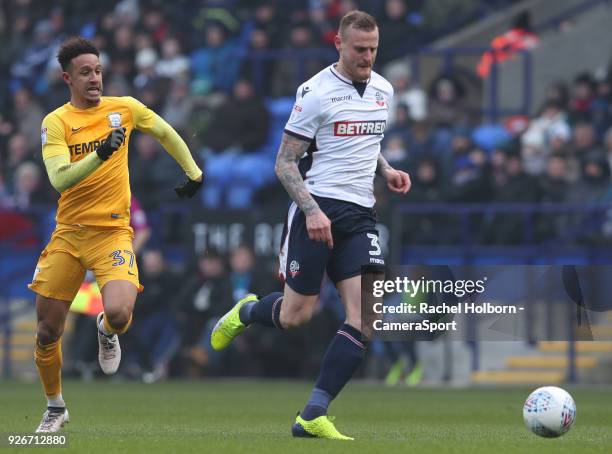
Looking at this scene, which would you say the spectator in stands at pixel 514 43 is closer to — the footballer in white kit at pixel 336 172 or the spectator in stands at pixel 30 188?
the spectator in stands at pixel 30 188

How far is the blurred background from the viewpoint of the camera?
18078 mm

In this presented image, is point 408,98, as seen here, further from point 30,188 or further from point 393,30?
point 30,188

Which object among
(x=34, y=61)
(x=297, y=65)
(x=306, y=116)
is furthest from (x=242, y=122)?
(x=306, y=116)

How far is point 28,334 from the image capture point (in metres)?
19.9

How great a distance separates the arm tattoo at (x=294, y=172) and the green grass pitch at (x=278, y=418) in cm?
142

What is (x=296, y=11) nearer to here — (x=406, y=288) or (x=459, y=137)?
(x=459, y=137)

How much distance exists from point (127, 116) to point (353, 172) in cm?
152

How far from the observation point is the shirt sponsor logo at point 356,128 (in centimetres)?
927

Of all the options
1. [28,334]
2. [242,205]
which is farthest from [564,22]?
[28,334]

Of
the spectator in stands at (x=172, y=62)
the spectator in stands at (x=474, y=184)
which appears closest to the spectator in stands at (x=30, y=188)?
the spectator in stands at (x=172, y=62)

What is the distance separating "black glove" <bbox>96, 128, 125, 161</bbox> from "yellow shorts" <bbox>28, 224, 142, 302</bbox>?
1008 mm

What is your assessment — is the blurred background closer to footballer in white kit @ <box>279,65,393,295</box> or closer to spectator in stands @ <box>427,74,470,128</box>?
spectator in stands @ <box>427,74,470,128</box>

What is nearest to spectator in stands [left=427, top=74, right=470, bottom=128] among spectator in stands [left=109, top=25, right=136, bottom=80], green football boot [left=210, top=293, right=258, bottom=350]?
spectator in stands [left=109, top=25, right=136, bottom=80]

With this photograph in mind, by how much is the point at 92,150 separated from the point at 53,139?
312 millimetres
